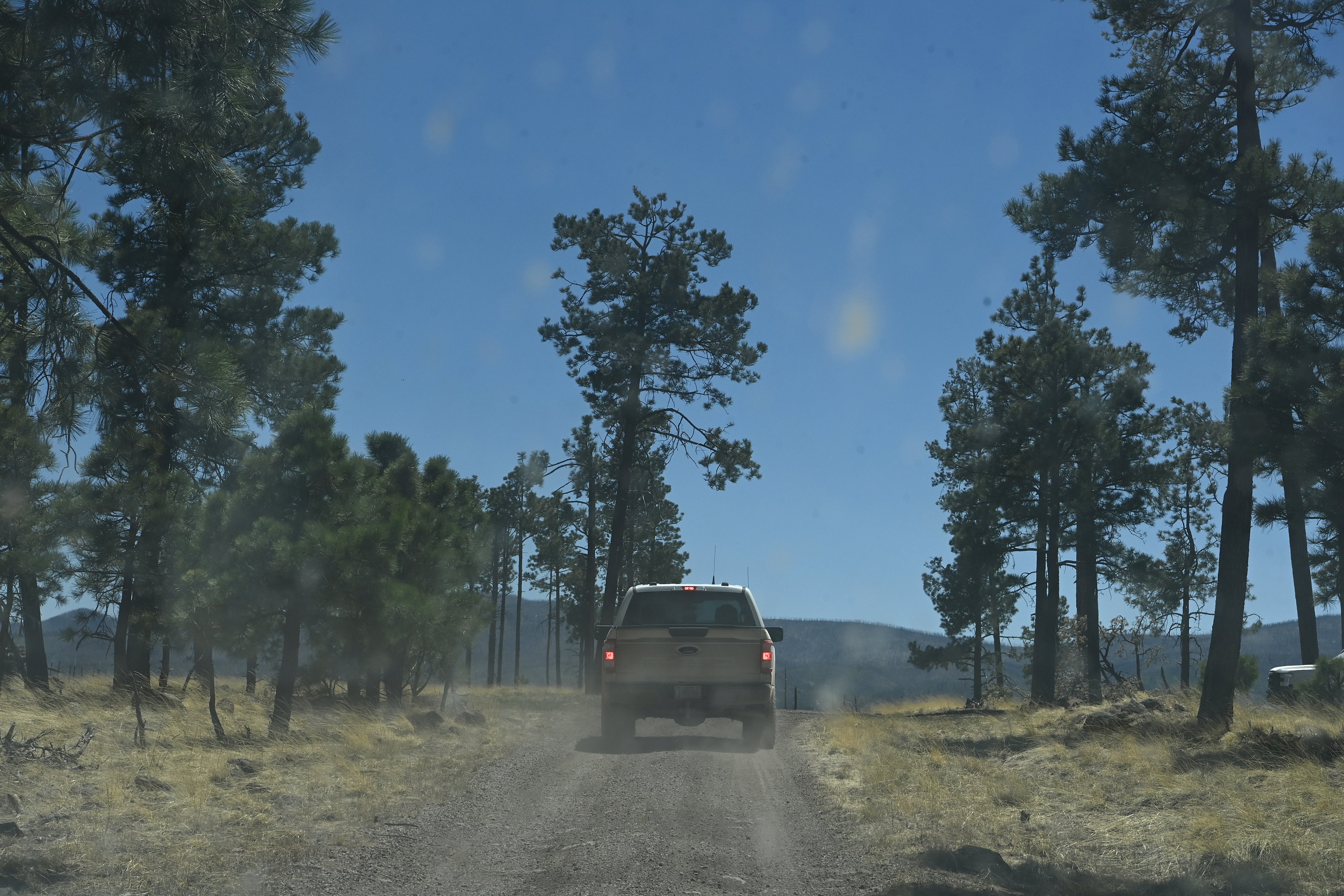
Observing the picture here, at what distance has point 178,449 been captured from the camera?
8.92m

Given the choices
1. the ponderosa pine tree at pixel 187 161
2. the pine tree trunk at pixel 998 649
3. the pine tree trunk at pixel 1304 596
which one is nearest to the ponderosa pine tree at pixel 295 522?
the ponderosa pine tree at pixel 187 161

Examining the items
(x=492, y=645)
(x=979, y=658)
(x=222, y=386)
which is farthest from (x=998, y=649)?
(x=222, y=386)

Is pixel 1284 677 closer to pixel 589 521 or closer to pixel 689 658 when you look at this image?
pixel 689 658

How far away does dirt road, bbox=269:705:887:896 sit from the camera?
6371 millimetres

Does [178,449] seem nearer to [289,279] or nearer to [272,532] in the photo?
[272,532]

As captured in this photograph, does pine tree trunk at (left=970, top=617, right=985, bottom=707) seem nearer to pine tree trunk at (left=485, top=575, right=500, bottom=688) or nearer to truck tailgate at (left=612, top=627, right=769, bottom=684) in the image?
pine tree trunk at (left=485, top=575, right=500, bottom=688)

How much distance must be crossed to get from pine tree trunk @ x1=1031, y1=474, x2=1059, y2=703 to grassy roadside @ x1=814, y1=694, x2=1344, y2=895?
1494 centimetres

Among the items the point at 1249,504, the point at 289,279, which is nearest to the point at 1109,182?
the point at 1249,504

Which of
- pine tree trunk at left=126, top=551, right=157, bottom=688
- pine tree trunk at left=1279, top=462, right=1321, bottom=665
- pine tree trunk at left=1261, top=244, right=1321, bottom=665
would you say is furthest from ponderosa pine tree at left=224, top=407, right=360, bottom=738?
pine tree trunk at left=1279, top=462, right=1321, bottom=665

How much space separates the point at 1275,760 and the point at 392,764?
989 centimetres

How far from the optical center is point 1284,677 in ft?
65.6

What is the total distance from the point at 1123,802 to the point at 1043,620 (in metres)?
24.1

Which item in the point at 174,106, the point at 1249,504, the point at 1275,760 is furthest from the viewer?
the point at 1249,504

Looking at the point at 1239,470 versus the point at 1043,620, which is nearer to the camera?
the point at 1239,470
